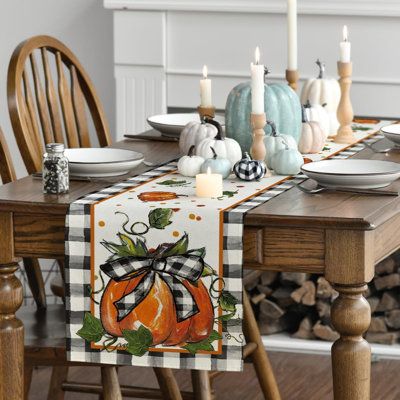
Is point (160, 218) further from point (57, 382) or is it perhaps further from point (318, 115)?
point (57, 382)

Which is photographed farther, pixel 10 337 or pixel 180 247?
pixel 10 337

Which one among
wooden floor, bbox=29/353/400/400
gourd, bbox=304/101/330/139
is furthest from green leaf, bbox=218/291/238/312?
wooden floor, bbox=29/353/400/400

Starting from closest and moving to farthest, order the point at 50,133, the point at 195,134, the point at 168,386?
the point at 195,134
the point at 168,386
the point at 50,133

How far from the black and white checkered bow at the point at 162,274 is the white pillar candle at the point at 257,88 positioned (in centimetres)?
50

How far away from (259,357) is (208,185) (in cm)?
98

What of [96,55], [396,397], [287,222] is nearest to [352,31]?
[96,55]

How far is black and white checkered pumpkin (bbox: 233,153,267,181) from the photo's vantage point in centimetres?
238

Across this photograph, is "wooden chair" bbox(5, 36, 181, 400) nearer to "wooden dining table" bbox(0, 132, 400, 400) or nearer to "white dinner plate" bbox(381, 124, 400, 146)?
"wooden dining table" bbox(0, 132, 400, 400)

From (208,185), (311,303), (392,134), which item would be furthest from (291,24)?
(311,303)

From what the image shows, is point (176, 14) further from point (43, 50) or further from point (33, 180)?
point (33, 180)

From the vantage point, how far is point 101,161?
8.30 feet

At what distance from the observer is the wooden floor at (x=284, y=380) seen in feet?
11.2

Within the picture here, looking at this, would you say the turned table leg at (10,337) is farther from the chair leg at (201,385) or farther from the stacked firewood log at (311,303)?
the stacked firewood log at (311,303)

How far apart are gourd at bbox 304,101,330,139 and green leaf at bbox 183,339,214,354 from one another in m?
0.87
